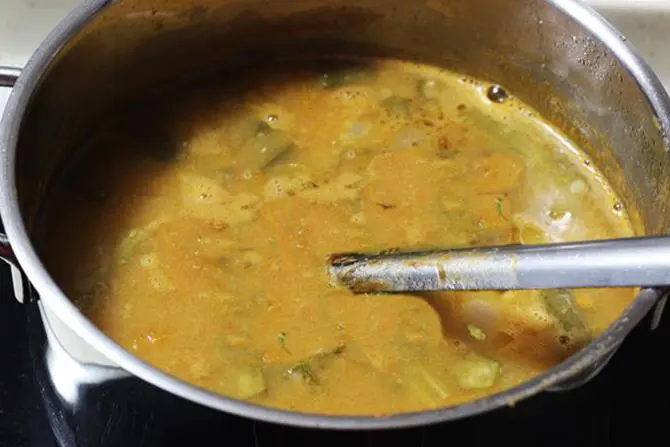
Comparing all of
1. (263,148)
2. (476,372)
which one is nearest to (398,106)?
(263,148)

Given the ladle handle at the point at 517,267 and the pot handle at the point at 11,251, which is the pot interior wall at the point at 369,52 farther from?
the ladle handle at the point at 517,267

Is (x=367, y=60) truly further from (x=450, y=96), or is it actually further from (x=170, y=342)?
(x=170, y=342)

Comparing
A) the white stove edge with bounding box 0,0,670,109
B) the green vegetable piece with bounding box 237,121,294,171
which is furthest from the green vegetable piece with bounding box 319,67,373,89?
the white stove edge with bounding box 0,0,670,109

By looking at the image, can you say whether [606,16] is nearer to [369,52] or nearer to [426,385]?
[369,52]

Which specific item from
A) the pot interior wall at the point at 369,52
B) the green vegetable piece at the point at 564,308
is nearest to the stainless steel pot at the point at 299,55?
the pot interior wall at the point at 369,52

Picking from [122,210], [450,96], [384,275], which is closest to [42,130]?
[122,210]

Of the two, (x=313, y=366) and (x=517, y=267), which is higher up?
(x=517, y=267)
